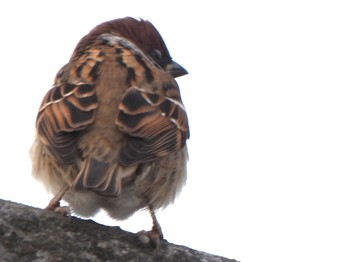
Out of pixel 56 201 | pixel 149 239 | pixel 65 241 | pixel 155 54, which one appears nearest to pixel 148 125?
pixel 56 201

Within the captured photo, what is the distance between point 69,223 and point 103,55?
252 centimetres

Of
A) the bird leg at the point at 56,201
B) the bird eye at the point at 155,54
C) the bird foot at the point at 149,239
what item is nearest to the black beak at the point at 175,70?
the bird eye at the point at 155,54

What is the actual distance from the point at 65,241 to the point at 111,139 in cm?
139

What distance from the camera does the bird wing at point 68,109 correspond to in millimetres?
4973

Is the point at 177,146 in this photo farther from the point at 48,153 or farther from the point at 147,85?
the point at 48,153

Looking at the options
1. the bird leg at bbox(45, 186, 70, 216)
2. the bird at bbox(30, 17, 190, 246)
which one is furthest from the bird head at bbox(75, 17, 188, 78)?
the bird leg at bbox(45, 186, 70, 216)

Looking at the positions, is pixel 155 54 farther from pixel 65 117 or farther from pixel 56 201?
pixel 56 201

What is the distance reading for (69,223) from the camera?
13.0 ft

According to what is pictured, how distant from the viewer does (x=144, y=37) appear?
7457 millimetres

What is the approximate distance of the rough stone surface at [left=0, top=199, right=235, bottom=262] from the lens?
11.6 ft

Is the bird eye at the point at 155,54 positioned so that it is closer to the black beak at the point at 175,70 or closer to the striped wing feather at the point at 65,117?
the black beak at the point at 175,70

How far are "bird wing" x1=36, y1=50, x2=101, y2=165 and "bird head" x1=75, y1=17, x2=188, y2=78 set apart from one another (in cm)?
130

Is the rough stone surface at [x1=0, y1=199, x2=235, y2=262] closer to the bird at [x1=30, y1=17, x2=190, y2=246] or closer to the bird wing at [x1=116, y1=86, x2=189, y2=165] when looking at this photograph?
the bird at [x1=30, y1=17, x2=190, y2=246]

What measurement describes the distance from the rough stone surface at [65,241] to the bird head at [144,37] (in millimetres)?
3439
